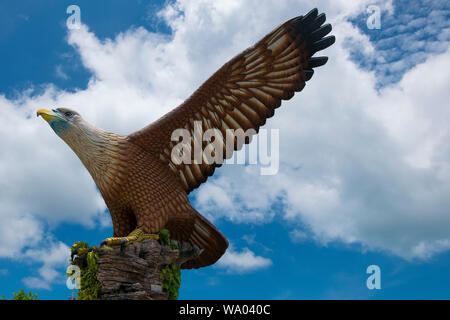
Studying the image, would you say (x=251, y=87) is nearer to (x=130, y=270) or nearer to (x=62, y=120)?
(x=62, y=120)

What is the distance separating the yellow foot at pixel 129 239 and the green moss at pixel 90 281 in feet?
0.70

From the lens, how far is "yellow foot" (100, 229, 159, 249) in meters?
5.70

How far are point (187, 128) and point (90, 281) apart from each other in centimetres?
249

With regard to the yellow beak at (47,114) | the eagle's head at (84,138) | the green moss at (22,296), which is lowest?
the green moss at (22,296)

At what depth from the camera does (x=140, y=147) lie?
6.75 meters

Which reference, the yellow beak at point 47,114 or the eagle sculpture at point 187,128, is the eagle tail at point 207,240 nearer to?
the eagle sculpture at point 187,128

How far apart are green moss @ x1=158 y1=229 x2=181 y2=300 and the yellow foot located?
18 centimetres

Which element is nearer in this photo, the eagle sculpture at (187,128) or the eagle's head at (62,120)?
the eagle sculpture at (187,128)

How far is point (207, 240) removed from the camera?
6.96 m

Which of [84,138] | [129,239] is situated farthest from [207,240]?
[84,138]

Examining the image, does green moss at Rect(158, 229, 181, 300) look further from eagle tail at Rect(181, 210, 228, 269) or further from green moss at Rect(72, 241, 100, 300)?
green moss at Rect(72, 241, 100, 300)

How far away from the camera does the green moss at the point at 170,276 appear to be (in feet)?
20.1

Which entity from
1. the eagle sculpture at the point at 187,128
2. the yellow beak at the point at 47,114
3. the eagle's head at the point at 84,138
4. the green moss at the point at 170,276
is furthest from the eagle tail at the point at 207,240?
the yellow beak at the point at 47,114
